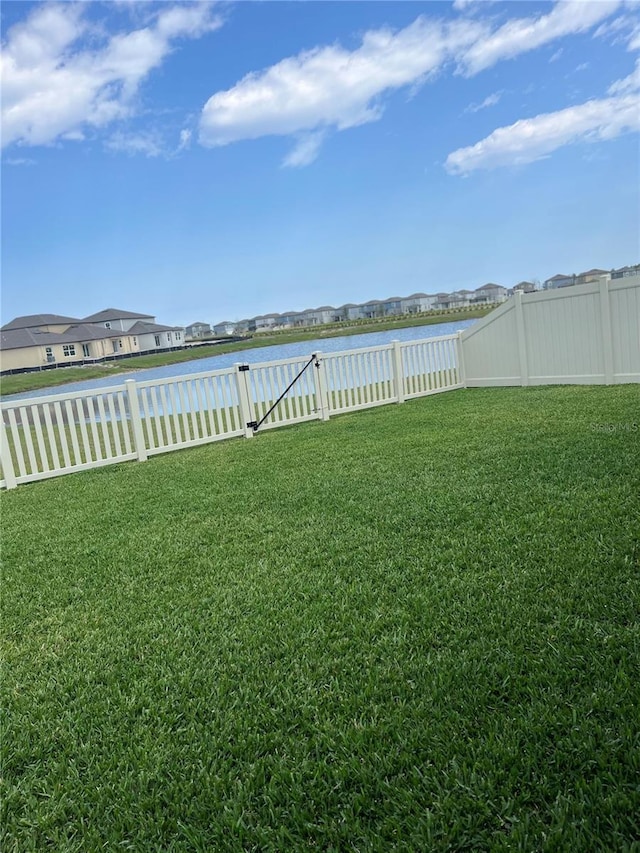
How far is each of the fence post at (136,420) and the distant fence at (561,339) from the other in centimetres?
602

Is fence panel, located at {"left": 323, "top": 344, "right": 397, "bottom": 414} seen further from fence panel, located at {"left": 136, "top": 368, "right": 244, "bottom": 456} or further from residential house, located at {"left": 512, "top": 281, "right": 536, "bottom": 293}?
residential house, located at {"left": 512, "top": 281, "right": 536, "bottom": 293}

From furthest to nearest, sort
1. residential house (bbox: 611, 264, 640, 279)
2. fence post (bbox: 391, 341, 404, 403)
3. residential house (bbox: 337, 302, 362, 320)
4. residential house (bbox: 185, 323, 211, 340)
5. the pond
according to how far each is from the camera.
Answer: residential house (bbox: 185, 323, 211, 340), residential house (bbox: 337, 302, 362, 320), fence post (bbox: 391, 341, 404, 403), the pond, residential house (bbox: 611, 264, 640, 279)

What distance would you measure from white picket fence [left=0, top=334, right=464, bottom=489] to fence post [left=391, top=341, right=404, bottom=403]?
2 centimetres

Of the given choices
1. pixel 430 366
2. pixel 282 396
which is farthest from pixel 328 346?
pixel 282 396

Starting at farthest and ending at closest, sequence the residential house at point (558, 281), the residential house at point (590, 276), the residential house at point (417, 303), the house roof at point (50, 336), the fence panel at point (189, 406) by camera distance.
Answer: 1. the house roof at point (50, 336)
2. the residential house at point (417, 303)
3. the residential house at point (558, 281)
4. the residential house at point (590, 276)
5. the fence panel at point (189, 406)

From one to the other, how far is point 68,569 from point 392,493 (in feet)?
6.99

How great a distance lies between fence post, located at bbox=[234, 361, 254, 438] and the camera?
25.3 ft

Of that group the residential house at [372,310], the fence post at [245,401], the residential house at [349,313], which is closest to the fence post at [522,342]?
the fence post at [245,401]

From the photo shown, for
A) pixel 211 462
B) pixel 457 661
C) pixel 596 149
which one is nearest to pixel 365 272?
pixel 596 149

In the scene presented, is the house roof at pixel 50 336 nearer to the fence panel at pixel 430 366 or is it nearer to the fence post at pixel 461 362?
the fence panel at pixel 430 366

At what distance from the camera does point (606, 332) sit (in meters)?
8.04

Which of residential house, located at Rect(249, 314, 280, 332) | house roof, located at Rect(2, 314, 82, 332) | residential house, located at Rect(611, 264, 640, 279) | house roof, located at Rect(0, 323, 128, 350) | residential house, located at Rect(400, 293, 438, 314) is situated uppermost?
house roof, located at Rect(2, 314, 82, 332)

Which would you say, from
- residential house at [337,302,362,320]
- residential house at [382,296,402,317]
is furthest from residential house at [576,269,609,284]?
residential house at [337,302,362,320]

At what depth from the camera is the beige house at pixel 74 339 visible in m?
30.5
